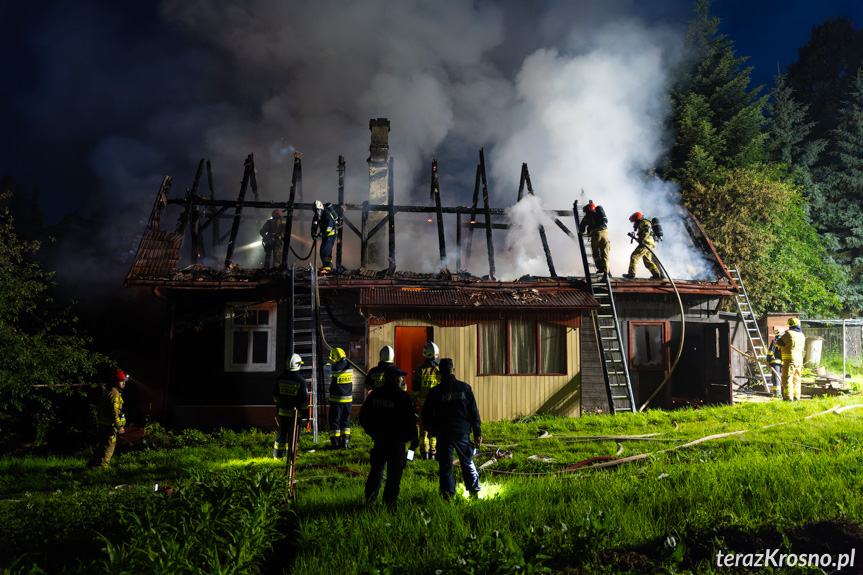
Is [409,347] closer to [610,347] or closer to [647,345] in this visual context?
[610,347]

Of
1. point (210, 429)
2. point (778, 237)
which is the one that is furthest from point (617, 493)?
point (778, 237)

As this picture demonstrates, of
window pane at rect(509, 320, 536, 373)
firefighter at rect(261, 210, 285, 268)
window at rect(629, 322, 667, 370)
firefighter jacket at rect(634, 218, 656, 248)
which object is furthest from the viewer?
firefighter at rect(261, 210, 285, 268)

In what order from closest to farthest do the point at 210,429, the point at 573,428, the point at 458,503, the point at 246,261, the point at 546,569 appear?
1. the point at 546,569
2. the point at 458,503
3. the point at 573,428
4. the point at 210,429
5. the point at 246,261

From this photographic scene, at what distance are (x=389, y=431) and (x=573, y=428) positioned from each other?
19.4ft

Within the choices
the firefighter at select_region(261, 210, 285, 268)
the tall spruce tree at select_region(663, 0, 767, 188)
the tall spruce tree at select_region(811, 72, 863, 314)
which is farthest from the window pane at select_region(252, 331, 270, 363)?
the tall spruce tree at select_region(811, 72, 863, 314)

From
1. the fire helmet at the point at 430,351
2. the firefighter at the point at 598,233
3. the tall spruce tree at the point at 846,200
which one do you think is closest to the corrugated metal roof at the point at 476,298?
the firefighter at the point at 598,233

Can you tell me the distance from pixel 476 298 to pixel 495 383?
2.01 meters

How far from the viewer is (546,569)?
3.29m

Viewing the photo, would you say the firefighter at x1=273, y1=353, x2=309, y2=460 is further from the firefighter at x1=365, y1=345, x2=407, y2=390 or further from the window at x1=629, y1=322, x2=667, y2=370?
the window at x1=629, y1=322, x2=667, y2=370

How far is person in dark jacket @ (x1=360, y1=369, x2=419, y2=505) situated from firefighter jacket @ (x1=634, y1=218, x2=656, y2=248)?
35.8 feet

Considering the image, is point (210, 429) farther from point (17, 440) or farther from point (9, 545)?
point (9, 545)

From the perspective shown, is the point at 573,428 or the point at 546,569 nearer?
the point at 546,569

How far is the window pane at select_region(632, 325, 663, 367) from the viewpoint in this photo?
13172mm

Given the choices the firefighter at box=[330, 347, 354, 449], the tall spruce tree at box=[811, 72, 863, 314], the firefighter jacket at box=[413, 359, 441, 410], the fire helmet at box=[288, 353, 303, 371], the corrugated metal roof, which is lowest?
the firefighter at box=[330, 347, 354, 449]
